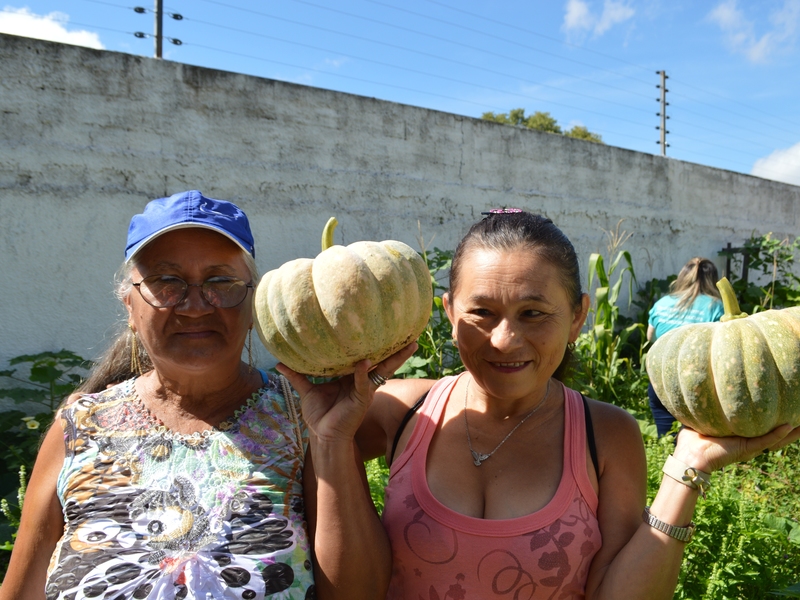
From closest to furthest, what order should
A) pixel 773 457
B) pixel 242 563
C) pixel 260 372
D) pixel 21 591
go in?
1. pixel 242 563
2. pixel 21 591
3. pixel 260 372
4. pixel 773 457

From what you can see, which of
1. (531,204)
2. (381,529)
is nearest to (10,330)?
(381,529)

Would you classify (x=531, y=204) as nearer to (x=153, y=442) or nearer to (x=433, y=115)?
(x=433, y=115)

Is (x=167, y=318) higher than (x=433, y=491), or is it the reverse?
(x=167, y=318)

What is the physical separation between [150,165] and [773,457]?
5560 millimetres

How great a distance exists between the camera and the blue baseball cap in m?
1.69

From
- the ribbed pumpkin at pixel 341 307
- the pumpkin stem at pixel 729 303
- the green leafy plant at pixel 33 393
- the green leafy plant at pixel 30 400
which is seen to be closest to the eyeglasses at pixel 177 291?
the ribbed pumpkin at pixel 341 307

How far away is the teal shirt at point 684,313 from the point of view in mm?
5118

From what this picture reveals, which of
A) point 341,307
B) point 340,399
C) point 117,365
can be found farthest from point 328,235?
point 117,365

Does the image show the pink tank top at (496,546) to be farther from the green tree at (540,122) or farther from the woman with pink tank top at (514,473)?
the green tree at (540,122)

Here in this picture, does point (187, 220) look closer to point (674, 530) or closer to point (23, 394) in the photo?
point (674, 530)

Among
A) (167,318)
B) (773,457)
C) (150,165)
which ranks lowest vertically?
(773,457)

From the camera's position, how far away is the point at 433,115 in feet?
23.2

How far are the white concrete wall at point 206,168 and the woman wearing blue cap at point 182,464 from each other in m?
1.87

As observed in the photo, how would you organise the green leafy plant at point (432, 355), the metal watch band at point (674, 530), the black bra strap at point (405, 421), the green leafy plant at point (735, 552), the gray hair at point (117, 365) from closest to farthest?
the metal watch band at point (674, 530) → the black bra strap at point (405, 421) → the gray hair at point (117, 365) → the green leafy plant at point (735, 552) → the green leafy plant at point (432, 355)
